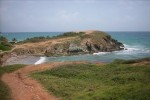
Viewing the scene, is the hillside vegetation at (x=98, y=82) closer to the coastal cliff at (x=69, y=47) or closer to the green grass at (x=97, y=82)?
the green grass at (x=97, y=82)

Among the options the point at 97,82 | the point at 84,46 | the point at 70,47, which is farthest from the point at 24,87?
the point at 84,46

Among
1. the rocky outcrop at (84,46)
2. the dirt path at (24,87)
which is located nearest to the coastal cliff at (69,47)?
the rocky outcrop at (84,46)

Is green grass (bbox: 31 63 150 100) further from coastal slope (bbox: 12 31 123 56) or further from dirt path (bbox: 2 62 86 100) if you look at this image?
coastal slope (bbox: 12 31 123 56)

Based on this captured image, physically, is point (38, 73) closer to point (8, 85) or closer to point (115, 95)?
point (8, 85)

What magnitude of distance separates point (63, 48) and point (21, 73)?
26.9 meters

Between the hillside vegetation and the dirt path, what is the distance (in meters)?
0.74

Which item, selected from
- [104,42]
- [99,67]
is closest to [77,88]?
[99,67]

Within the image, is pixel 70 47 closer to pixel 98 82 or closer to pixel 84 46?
pixel 84 46

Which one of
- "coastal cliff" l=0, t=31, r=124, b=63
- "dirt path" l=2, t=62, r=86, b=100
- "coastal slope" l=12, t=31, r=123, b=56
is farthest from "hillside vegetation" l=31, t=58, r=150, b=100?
"coastal slope" l=12, t=31, r=123, b=56

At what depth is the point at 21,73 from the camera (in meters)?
28.5

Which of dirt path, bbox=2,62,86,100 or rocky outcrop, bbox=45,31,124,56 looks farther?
rocky outcrop, bbox=45,31,124,56

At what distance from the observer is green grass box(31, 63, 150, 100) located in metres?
17.4

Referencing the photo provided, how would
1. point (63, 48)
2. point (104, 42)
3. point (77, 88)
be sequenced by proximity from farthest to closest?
point (104, 42), point (63, 48), point (77, 88)

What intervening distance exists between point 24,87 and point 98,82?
6515mm
